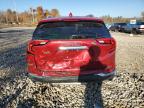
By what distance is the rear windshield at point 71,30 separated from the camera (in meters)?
5.09

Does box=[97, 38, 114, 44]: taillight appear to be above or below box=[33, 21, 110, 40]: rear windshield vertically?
below

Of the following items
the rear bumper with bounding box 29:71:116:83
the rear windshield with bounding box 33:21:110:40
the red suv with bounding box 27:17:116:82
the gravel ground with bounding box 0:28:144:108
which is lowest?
the gravel ground with bounding box 0:28:144:108

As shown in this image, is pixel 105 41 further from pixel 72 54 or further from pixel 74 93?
pixel 74 93

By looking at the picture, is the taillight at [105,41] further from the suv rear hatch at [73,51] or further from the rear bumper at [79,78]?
the rear bumper at [79,78]

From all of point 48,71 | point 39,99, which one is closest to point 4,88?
point 39,99

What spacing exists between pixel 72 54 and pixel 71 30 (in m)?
0.59

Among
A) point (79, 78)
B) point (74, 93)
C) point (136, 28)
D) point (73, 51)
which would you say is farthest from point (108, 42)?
point (136, 28)

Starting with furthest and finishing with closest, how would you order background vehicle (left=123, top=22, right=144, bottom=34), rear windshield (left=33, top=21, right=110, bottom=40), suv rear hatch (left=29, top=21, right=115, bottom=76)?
background vehicle (left=123, top=22, right=144, bottom=34) → rear windshield (left=33, top=21, right=110, bottom=40) → suv rear hatch (left=29, top=21, right=115, bottom=76)

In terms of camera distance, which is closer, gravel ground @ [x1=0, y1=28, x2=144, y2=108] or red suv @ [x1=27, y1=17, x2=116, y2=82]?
red suv @ [x1=27, y1=17, x2=116, y2=82]

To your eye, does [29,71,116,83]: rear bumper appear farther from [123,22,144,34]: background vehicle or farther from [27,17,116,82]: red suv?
[123,22,144,34]: background vehicle

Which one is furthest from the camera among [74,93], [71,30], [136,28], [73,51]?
[136,28]

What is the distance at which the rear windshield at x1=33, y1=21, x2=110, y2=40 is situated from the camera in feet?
16.7

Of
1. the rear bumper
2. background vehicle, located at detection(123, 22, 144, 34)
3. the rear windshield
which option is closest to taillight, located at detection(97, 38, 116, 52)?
the rear windshield

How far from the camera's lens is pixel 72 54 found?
4.97 meters
